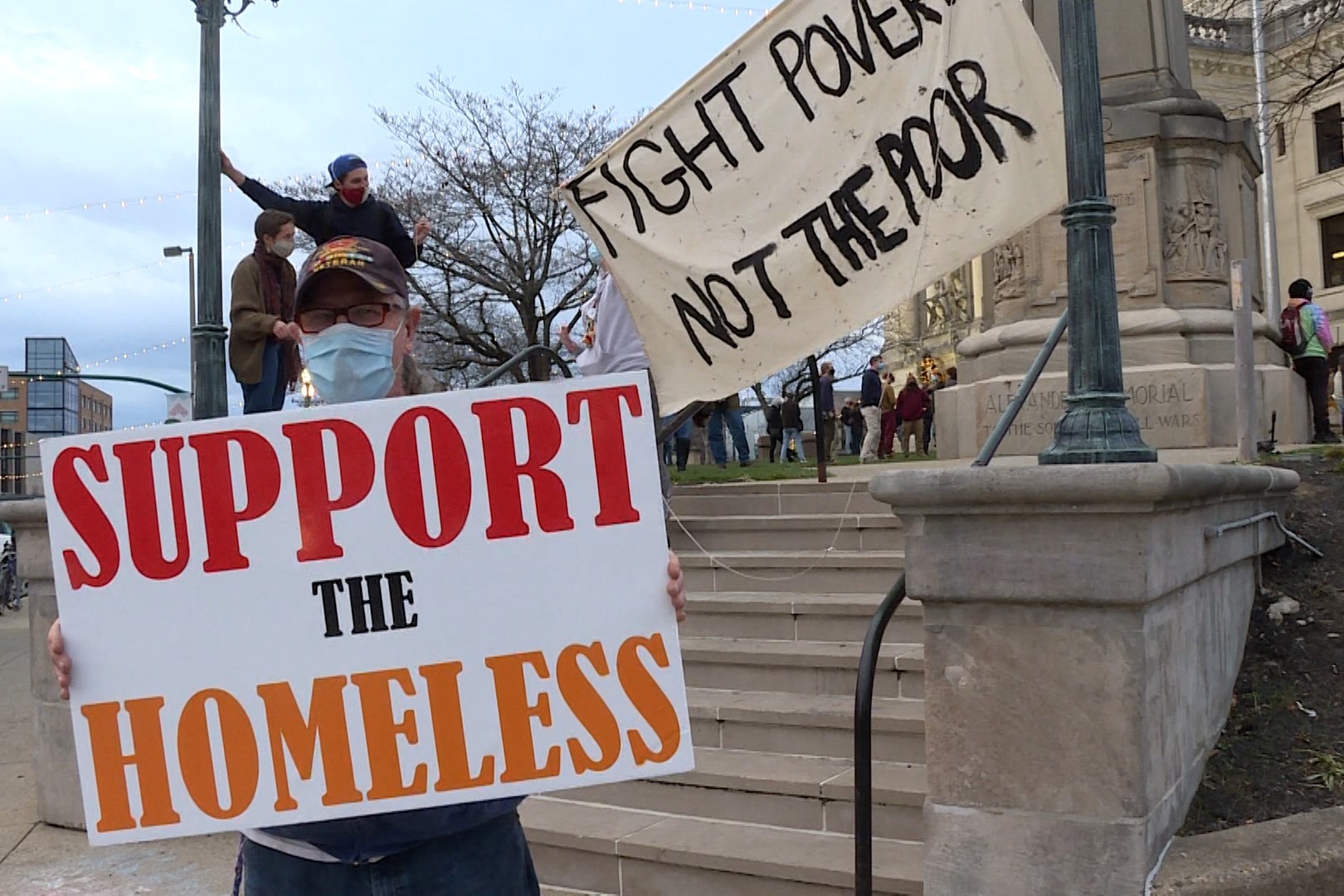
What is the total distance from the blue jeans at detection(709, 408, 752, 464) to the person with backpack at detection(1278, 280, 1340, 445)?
6.12 metres

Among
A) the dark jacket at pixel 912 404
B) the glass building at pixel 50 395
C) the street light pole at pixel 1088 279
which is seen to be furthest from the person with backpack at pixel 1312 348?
the glass building at pixel 50 395

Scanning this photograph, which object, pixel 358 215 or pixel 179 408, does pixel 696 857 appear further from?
pixel 179 408

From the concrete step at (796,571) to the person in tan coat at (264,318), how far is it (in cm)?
248

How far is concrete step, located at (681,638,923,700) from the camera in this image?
17.1 ft

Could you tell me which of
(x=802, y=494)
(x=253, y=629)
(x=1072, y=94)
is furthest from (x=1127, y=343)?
(x=253, y=629)

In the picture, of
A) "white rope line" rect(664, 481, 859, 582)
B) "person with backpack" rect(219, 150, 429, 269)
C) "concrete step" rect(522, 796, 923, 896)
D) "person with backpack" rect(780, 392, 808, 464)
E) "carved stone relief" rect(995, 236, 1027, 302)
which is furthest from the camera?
"person with backpack" rect(780, 392, 808, 464)

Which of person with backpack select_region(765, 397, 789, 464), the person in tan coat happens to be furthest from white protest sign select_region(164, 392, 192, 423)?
the person in tan coat

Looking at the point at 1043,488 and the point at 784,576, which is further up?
the point at 1043,488

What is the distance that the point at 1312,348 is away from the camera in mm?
10945

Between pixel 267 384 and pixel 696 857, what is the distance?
123 inches

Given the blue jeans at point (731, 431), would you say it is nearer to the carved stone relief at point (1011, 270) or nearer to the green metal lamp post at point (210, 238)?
the carved stone relief at point (1011, 270)

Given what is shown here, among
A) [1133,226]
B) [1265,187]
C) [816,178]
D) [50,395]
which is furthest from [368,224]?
[50,395]

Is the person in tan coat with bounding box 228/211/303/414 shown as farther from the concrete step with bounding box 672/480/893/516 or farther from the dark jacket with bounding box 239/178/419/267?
the concrete step with bounding box 672/480/893/516

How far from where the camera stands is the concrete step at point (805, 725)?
15.9 ft
